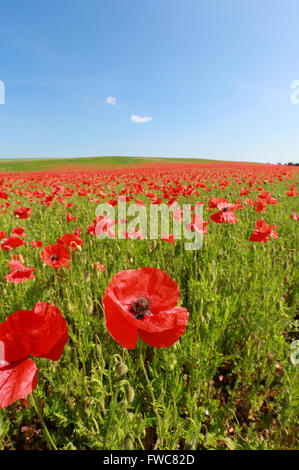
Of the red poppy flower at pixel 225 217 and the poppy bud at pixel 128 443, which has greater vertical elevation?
the red poppy flower at pixel 225 217

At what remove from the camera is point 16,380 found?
2.08ft

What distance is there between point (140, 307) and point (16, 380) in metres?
0.44

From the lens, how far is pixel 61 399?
1372 millimetres

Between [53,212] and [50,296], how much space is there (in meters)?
4.22

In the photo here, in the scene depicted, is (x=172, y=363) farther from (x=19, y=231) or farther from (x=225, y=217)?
(x=19, y=231)

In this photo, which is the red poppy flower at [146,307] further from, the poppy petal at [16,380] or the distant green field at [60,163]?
the distant green field at [60,163]

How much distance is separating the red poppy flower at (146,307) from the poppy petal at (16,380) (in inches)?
9.9

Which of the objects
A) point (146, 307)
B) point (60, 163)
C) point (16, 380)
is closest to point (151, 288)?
point (146, 307)

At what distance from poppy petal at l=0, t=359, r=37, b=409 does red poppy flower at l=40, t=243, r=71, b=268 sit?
118 cm

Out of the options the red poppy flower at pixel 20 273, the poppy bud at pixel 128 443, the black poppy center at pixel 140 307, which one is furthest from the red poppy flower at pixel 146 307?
the red poppy flower at pixel 20 273

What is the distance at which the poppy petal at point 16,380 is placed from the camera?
0.61 meters

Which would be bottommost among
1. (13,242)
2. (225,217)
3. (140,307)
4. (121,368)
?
(121,368)
